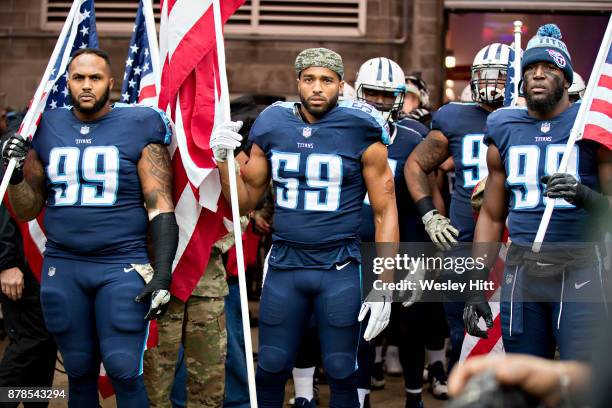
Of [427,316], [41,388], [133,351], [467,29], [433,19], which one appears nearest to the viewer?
[133,351]

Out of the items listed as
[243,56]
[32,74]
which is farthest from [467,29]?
[32,74]

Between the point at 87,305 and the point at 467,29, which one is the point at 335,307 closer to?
the point at 87,305

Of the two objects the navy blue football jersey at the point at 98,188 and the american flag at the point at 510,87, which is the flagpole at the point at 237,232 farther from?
the american flag at the point at 510,87

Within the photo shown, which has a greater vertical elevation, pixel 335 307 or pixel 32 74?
pixel 32 74

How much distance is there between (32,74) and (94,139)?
24.9ft

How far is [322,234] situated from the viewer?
532 centimetres

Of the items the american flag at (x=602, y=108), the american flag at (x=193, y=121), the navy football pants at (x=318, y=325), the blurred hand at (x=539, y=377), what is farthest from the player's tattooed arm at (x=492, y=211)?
the blurred hand at (x=539, y=377)

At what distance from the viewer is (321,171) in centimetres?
532

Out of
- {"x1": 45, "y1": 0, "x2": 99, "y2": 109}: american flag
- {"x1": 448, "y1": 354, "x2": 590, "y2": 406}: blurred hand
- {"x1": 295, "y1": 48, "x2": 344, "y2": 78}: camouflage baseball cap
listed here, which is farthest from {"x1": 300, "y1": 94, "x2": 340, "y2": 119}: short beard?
{"x1": 448, "y1": 354, "x2": 590, "y2": 406}: blurred hand

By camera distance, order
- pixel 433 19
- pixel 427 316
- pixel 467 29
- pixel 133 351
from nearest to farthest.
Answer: pixel 133 351
pixel 427 316
pixel 433 19
pixel 467 29

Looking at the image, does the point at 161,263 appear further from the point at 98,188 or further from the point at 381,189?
the point at 381,189

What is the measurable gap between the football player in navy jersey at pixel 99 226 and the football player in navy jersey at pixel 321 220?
0.42 meters

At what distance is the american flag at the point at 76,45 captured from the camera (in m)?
5.82

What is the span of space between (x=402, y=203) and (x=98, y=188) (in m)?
2.32
